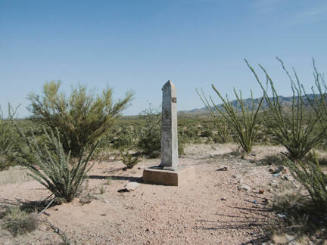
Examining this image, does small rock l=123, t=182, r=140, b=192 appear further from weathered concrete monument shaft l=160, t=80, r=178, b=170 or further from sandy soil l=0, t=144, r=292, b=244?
weathered concrete monument shaft l=160, t=80, r=178, b=170

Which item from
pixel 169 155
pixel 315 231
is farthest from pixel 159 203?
pixel 315 231

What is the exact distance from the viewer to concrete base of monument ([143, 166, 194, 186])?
5836mm

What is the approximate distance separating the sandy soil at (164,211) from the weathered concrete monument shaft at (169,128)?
67 centimetres

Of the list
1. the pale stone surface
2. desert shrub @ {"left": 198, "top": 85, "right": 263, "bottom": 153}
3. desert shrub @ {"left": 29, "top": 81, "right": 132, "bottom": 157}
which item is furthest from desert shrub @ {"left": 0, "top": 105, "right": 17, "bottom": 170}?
desert shrub @ {"left": 198, "top": 85, "right": 263, "bottom": 153}

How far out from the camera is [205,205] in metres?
4.52

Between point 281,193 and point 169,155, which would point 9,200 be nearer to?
point 169,155

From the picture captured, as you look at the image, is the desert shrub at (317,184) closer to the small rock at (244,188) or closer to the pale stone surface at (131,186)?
the small rock at (244,188)

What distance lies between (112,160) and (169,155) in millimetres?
3481

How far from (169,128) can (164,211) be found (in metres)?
2.33

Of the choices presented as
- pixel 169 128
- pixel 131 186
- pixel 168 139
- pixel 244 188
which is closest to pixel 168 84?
pixel 169 128

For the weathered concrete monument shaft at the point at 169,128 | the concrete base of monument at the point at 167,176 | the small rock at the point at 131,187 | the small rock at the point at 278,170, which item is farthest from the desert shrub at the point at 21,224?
the small rock at the point at 278,170

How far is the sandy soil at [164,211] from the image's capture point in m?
3.44

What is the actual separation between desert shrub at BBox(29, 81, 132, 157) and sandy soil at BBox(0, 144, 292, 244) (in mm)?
2670

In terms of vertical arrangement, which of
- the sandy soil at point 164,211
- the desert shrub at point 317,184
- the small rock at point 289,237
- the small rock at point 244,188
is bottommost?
the sandy soil at point 164,211
